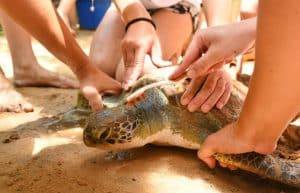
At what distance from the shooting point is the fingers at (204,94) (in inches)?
42.6

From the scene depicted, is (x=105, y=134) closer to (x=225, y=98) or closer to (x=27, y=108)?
(x=225, y=98)

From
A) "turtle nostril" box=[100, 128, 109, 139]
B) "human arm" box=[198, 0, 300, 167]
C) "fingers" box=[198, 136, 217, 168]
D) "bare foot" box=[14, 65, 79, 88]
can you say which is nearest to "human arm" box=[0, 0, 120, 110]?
"turtle nostril" box=[100, 128, 109, 139]

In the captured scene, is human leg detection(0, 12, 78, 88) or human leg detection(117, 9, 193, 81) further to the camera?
human leg detection(0, 12, 78, 88)

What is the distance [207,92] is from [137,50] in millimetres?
254

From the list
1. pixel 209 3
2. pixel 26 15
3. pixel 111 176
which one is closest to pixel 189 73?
pixel 111 176

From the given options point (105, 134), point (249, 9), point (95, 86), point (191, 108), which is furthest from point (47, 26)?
point (249, 9)

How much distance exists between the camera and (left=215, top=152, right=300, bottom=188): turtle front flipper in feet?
3.24

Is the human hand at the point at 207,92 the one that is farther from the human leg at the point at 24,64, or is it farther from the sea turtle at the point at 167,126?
the human leg at the point at 24,64

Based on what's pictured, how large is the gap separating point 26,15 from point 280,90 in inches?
27.7

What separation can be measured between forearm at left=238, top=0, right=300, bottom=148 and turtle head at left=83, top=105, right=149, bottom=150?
33cm

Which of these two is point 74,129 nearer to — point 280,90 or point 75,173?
point 75,173

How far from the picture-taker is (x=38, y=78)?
70.6 inches

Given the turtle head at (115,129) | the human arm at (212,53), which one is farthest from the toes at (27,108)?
the human arm at (212,53)

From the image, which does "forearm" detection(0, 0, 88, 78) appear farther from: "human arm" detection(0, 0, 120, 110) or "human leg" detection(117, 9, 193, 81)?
"human leg" detection(117, 9, 193, 81)
